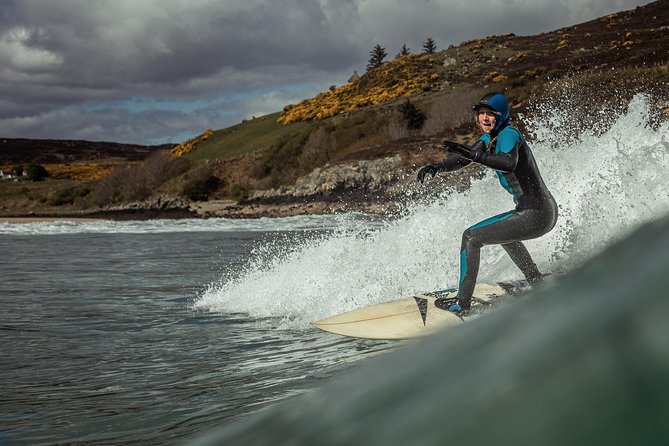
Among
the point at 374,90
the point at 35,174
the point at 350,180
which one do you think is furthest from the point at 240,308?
the point at 35,174

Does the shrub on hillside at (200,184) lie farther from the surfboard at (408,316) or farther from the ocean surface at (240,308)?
the surfboard at (408,316)

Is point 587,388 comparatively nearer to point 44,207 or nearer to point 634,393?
point 634,393

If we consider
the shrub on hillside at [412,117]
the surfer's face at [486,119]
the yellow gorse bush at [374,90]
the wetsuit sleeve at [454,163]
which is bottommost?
the wetsuit sleeve at [454,163]

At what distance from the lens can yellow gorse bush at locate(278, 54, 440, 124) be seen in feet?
220

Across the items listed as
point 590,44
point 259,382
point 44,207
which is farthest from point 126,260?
point 590,44

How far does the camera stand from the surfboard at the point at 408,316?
21.3 feet

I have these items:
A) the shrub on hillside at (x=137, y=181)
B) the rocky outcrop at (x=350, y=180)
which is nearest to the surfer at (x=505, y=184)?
the rocky outcrop at (x=350, y=180)

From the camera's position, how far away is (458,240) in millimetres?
10133

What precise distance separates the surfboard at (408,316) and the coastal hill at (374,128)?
27.4 meters

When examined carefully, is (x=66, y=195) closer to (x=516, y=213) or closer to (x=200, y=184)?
(x=200, y=184)

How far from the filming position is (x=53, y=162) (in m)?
110

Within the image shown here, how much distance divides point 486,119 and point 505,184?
71 centimetres

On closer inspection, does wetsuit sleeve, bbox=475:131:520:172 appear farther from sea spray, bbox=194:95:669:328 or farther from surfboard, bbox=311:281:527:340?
surfboard, bbox=311:281:527:340

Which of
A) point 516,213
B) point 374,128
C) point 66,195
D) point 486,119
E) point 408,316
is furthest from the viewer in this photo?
point 66,195
